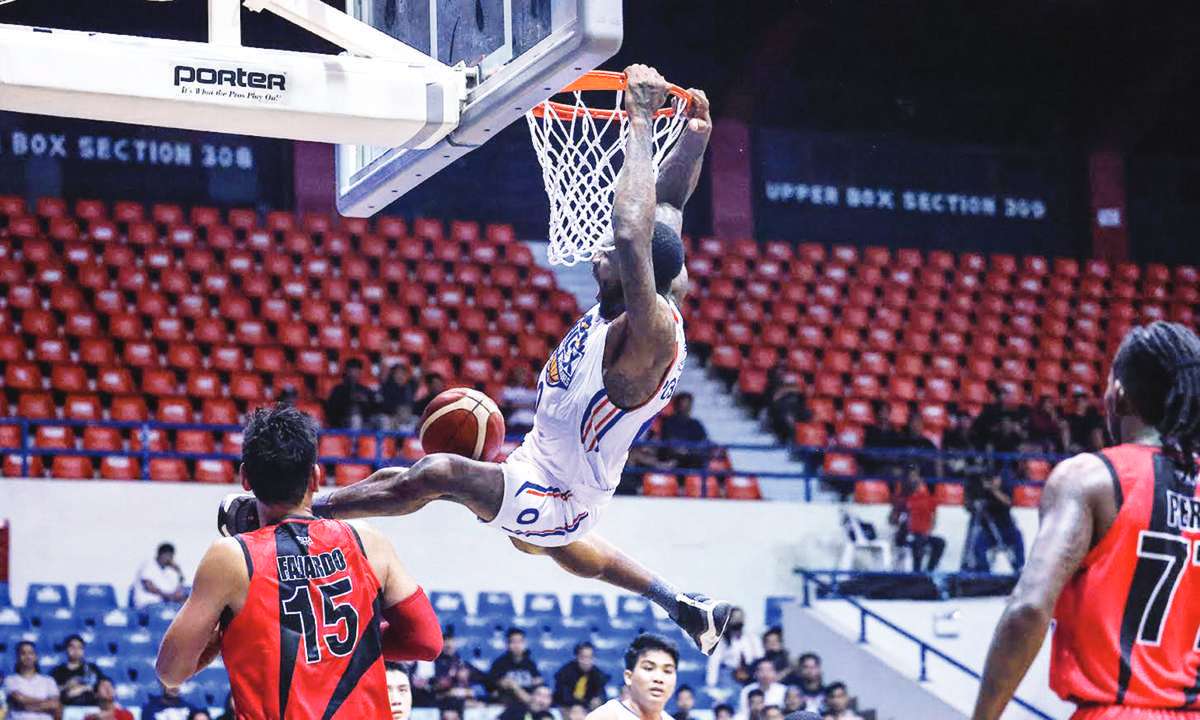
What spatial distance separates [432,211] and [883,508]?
22.4ft

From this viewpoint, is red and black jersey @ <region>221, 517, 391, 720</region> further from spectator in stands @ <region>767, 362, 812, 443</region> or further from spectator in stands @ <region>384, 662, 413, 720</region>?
spectator in stands @ <region>767, 362, 812, 443</region>

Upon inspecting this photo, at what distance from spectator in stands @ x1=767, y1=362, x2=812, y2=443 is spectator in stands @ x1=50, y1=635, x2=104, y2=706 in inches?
293

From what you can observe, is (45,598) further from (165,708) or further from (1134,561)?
(1134,561)

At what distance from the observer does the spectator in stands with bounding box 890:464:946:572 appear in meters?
14.9

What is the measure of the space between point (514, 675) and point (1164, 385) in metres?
8.65

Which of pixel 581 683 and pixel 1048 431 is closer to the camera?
pixel 581 683

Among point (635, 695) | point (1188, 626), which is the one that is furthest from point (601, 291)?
point (1188, 626)

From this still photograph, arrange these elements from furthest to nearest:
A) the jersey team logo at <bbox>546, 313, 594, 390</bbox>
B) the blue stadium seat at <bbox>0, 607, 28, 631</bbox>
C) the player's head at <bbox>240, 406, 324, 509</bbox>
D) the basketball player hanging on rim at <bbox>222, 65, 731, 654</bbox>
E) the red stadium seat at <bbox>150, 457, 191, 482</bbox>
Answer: the red stadium seat at <bbox>150, 457, 191, 482</bbox> < the blue stadium seat at <bbox>0, 607, 28, 631</bbox> < the jersey team logo at <bbox>546, 313, 594, 390</bbox> < the basketball player hanging on rim at <bbox>222, 65, 731, 654</bbox> < the player's head at <bbox>240, 406, 324, 509</bbox>

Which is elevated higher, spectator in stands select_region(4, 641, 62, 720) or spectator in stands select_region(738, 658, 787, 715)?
spectator in stands select_region(4, 641, 62, 720)

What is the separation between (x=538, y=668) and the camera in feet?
40.9

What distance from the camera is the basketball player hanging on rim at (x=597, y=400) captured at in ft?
18.0

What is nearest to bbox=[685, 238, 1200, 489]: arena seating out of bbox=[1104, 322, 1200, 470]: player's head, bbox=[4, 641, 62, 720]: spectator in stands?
bbox=[4, 641, 62, 720]: spectator in stands

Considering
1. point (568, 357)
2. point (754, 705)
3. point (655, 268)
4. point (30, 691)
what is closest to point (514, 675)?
point (754, 705)

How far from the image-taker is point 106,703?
10.7m
